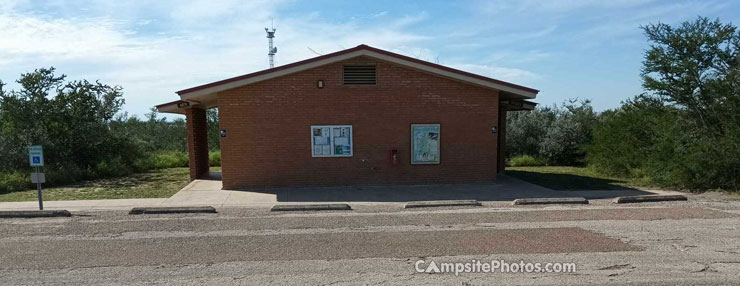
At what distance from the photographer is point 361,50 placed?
1230 cm

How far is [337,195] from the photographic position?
11.5 m

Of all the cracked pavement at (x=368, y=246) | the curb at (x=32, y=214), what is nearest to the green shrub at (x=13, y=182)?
the curb at (x=32, y=214)

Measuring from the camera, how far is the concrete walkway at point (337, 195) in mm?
10461

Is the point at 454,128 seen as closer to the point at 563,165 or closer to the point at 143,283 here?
the point at 143,283

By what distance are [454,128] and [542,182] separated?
3560mm

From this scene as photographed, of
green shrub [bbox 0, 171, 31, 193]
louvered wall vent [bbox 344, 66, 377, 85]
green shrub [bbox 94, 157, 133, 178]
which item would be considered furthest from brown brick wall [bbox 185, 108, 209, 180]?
louvered wall vent [bbox 344, 66, 377, 85]

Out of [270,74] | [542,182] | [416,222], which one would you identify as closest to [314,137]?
[270,74]

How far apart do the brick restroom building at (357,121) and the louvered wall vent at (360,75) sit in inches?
1.1

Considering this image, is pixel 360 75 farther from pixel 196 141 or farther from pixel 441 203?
pixel 196 141

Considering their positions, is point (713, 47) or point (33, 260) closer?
point (33, 260)

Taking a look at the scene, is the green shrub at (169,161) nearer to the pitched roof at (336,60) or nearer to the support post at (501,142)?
the pitched roof at (336,60)

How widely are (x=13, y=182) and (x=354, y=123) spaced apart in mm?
9899

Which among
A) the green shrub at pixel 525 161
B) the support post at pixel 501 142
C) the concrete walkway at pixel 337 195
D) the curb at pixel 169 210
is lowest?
the green shrub at pixel 525 161

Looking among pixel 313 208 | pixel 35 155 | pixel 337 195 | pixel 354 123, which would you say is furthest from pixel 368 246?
pixel 35 155
